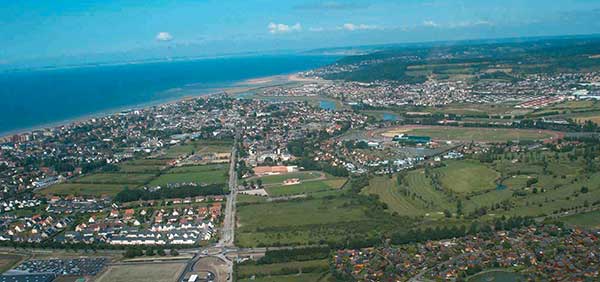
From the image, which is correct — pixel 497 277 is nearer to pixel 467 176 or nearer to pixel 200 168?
pixel 467 176

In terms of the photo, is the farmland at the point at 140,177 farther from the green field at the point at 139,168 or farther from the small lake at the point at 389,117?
the small lake at the point at 389,117

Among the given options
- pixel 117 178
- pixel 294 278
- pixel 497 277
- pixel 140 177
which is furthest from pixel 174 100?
pixel 497 277

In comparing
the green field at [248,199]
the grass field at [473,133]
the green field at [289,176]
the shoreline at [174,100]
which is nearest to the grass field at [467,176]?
the green field at [289,176]

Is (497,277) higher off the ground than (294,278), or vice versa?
(294,278)

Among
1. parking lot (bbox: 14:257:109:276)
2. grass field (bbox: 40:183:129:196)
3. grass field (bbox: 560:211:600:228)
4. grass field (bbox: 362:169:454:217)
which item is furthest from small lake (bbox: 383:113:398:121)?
parking lot (bbox: 14:257:109:276)

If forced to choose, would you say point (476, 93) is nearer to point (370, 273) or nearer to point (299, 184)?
point (299, 184)

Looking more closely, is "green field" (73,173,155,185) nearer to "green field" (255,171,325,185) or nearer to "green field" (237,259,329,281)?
"green field" (255,171,325,185)

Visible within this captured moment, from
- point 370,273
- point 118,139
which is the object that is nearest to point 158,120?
point 118,139
